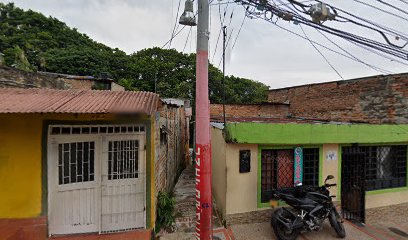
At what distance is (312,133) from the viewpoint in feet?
19.4

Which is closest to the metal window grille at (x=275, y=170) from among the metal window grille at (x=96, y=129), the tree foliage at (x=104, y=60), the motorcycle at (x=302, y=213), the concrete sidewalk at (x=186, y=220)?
the motorcycle at (x=302, y=213)

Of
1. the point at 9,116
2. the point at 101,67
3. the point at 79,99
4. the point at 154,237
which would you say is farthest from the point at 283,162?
the point at 101,67

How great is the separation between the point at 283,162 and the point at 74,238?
523 centimetres

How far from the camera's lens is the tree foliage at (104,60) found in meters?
24.4

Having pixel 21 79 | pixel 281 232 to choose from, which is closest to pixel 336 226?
pixel 281 232

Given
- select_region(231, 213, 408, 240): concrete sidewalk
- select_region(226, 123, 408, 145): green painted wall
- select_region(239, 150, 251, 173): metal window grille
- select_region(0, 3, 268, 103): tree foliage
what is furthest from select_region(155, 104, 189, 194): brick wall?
select_region(0, 3, 268, 103): tree foliage

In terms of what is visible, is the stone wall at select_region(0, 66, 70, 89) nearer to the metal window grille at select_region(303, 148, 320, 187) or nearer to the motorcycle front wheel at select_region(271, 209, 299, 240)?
the motorcycle front wheel at select_region(271, 209, 299, 240)

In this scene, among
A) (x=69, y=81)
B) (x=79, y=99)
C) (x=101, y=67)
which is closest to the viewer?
(x=79, y=99)

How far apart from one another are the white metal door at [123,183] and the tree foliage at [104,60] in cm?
1792

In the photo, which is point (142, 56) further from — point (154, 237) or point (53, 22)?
point (154, 237)

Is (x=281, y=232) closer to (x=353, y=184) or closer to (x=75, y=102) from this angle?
(x=353, y=184)

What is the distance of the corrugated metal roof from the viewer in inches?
138

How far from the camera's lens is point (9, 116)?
4.17 meters

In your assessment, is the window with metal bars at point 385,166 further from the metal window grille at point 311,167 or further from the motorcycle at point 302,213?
the motorcycle at point 302,213
